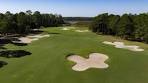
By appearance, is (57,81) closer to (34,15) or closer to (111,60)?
(111,60)

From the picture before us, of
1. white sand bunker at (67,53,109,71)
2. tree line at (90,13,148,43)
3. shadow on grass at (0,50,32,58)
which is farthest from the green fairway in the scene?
tree line at (90,13,148,43)

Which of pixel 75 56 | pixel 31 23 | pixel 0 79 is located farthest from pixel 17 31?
pixel 0 79

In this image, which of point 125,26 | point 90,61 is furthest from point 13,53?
point 125,26

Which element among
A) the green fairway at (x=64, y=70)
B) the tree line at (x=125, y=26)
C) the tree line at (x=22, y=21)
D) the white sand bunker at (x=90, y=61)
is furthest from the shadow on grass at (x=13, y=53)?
the tree line at (x=125, y=26)

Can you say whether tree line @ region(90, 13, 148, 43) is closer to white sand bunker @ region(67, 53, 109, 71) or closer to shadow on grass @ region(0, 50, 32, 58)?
white sand bunker @ region(67, 53, 109, 71)

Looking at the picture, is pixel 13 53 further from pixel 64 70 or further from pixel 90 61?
pixel 90 61

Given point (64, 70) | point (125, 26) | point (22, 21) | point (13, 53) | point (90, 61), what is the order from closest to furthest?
point (64, 70), point (90, 61), point (13, 53), point (125, 26), point (22, 21)
